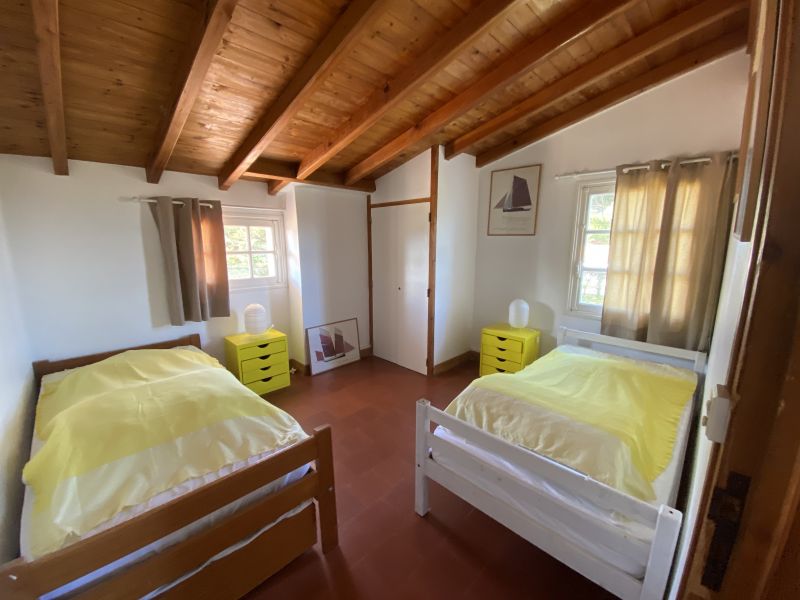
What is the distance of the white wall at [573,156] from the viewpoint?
2.35 metres

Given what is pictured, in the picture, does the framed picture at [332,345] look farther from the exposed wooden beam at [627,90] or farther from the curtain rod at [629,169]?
the curtain rod at [629,169]

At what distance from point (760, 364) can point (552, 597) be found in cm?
159

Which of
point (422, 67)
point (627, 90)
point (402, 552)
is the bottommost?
point (402, 552)

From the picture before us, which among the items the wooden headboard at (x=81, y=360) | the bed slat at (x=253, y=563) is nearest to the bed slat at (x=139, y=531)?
the bed slat at (x=253, y=563)

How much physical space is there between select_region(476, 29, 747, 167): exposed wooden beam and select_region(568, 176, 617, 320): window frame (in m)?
0.58

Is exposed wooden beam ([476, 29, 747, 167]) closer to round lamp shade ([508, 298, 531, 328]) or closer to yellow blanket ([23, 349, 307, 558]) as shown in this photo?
round lamp shade ([508, 298, 531, 328])

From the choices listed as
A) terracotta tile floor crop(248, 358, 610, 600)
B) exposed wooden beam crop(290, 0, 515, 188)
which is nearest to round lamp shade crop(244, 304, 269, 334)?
terracotta tile floor crop(248, 358, 610, 600)

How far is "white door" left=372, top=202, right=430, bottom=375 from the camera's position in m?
3.45

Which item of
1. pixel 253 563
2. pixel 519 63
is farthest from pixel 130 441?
pixel 519 63

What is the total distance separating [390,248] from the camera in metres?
3.77

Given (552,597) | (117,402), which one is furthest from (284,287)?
(552,597)

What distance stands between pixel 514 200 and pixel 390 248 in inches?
55.5

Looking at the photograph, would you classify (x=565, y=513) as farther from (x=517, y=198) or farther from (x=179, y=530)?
(x=517, y=198)

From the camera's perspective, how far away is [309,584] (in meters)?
1.47
